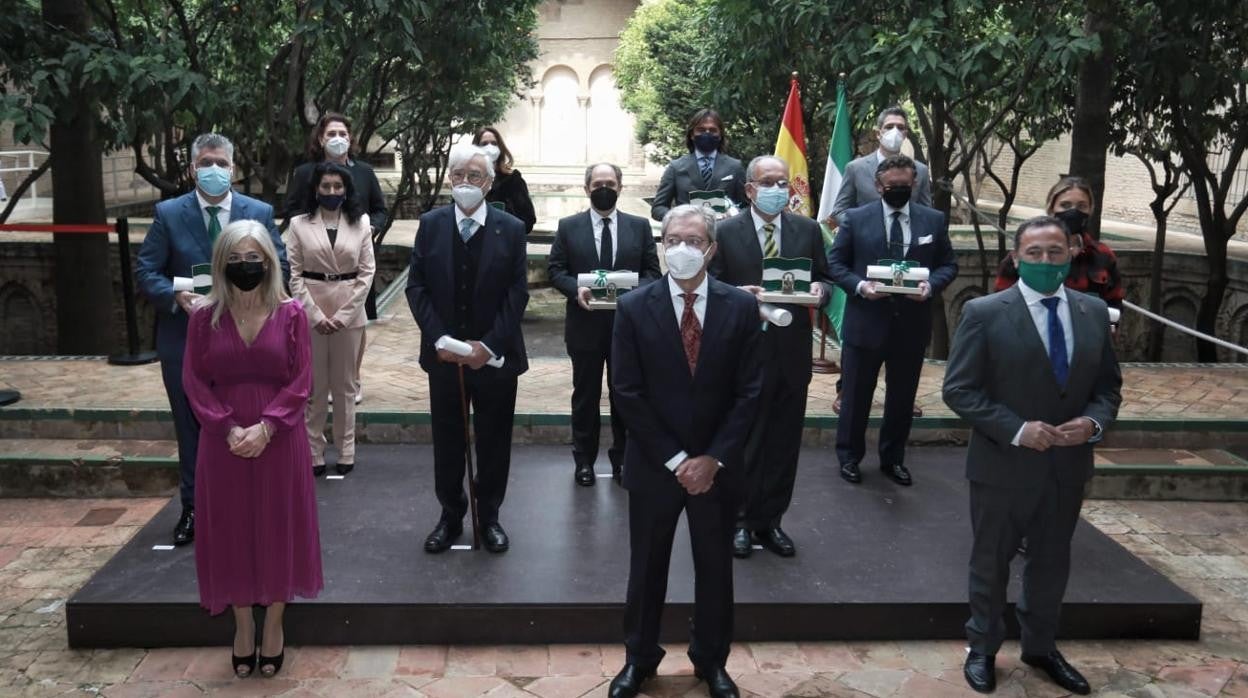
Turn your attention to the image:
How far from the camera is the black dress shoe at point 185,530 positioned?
5.72 m

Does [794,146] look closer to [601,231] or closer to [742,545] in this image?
[601,231]

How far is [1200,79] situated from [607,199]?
23.1 ft

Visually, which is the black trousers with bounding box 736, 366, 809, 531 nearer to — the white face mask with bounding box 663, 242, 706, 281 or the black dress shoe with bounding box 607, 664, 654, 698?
the black dress shoe with bounding box 607, 664, 654, 698

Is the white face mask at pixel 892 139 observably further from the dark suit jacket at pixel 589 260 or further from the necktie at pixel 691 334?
the necktie at pixel 691 334

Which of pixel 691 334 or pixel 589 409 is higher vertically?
pixel 691 334

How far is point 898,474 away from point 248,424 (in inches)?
155

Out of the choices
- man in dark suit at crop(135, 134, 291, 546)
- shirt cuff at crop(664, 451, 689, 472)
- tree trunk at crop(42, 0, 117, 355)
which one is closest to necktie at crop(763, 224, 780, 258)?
shirt cuff at crop(664, 451, 689, 472)

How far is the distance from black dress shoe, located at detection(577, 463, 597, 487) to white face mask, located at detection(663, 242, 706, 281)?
2.62 meters

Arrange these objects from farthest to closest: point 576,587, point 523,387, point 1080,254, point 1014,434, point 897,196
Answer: point 523,387 → point 897,196 → point 1080,254 → point 576,587 → point 1014,434

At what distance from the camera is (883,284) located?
242 inches

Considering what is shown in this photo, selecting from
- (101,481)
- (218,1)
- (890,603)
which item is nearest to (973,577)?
(890,603)

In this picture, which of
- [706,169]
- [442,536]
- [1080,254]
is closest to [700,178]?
[706,169]

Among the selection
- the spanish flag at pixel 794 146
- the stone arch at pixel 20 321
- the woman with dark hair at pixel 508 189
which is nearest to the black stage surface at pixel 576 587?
the woman with dark hair at pixel 508 189

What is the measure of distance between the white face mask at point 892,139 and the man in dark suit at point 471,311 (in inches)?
104
